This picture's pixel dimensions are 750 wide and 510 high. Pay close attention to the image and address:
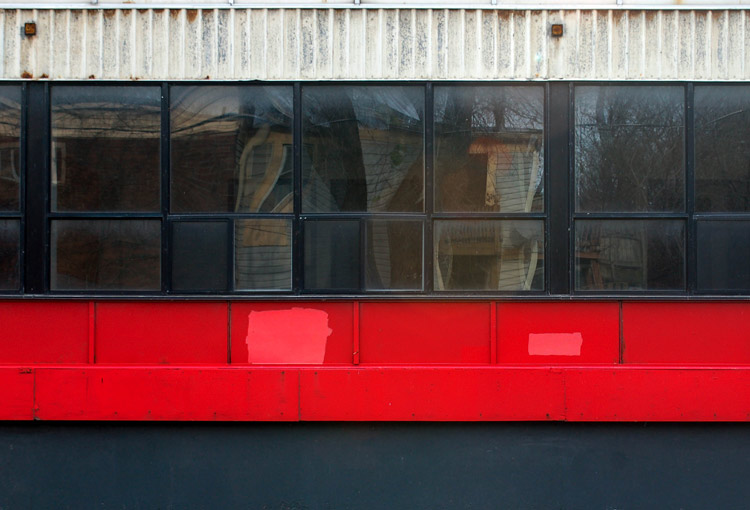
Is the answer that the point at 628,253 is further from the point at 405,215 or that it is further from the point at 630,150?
the point at 405,215

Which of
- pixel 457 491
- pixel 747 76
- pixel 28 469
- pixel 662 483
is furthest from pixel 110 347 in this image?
pixel 747 76

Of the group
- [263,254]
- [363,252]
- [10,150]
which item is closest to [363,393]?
[363,252]

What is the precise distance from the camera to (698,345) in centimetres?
490

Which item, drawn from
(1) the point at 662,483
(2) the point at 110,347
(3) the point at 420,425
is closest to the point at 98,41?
(2) the point at 110,347

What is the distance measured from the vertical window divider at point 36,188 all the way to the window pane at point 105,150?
69 mm

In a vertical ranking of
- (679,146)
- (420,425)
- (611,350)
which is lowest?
(420,425)

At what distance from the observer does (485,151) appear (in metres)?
4.98

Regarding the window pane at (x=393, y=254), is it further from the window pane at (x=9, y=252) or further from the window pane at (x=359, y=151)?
the window pane at (x=9, y=252)

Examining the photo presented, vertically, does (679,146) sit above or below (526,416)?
above

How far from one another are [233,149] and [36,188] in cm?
159

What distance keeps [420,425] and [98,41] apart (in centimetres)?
395

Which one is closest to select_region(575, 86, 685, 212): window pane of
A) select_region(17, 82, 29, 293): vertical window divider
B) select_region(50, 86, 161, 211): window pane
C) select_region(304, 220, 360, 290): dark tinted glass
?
select_region(304, 220, 360, 290): dark tinted glass

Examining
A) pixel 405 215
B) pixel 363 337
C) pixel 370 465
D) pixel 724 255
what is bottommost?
pixel 370 465

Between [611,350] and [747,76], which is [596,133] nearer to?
[747,76]
